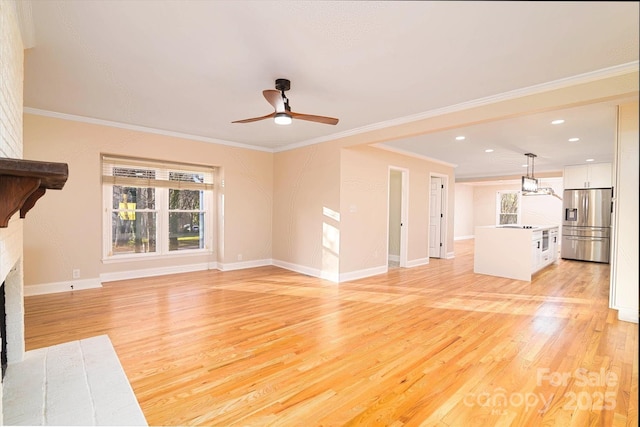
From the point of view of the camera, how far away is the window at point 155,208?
518 cm

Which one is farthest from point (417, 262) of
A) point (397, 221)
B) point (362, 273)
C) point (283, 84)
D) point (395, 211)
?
point (283, 84)

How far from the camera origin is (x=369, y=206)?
5.86 m

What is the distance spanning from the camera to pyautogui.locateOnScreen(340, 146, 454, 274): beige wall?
17.9 feet

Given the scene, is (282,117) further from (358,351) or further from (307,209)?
(307,209)

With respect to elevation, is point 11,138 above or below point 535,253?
above

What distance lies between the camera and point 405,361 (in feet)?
8.54

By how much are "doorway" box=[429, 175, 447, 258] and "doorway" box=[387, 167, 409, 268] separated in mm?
1017

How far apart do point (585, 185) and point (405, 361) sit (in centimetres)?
785

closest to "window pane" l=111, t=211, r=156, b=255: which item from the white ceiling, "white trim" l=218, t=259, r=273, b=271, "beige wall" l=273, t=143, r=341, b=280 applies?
"white trim" l=218, t=259, r=273, b=271

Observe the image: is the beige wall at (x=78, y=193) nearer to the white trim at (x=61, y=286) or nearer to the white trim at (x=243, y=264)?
the white trim at (x=61, y=286)

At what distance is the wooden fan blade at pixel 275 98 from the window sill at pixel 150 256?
394cm

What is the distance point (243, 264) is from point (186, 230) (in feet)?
4.20

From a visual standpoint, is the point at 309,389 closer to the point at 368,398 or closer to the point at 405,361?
the point at 368,398

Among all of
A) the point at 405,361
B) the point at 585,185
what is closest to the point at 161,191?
the point at 405,361
